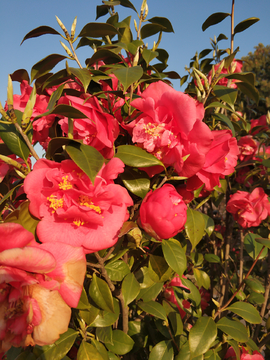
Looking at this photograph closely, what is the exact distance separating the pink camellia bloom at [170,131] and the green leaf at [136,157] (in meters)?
0.02

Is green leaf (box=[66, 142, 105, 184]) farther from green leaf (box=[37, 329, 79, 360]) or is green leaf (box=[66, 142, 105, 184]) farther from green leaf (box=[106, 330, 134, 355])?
green leaf (box=[106, 330, 134, 355])

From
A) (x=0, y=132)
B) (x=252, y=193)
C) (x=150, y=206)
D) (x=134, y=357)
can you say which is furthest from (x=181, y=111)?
(x=134, y=357)

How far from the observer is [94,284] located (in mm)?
705

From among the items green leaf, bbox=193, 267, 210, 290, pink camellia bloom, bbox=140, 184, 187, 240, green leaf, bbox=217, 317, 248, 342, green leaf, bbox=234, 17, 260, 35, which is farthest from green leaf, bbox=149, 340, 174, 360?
green leaf, bbox=234, 17, 260, 35

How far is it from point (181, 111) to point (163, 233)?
296mm

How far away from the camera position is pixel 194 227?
2.67 ft

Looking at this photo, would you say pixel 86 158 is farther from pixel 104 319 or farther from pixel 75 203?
pixel 104 319

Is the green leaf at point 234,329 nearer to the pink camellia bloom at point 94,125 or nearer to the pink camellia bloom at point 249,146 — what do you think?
the pink camellia bloom at point 94,125

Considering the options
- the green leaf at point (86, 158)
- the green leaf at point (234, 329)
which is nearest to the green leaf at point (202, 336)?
the green leaf at point (234, 329)

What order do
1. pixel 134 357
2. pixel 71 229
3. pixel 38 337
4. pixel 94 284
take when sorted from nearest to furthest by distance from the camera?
pixel 38 337 → pixel 71 229 → pixel 94 284 → pixel 134 357

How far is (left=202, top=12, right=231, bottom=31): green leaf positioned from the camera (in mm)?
1073

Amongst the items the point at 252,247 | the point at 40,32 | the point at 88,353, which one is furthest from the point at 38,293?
the point at 252,247

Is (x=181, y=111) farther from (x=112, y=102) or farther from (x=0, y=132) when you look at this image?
(x=0, y=132)

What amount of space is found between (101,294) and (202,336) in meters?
0.41
